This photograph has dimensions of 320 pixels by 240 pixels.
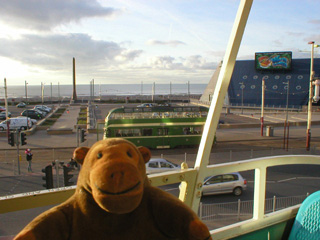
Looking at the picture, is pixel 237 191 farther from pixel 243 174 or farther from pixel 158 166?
pixel 158 166

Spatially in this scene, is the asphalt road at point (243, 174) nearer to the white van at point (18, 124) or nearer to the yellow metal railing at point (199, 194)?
the white van at point (18, 124)

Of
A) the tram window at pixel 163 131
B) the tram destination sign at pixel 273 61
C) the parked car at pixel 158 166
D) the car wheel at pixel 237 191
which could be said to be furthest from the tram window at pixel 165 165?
the tram destination sign at pixel 273 61

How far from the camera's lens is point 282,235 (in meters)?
4.01

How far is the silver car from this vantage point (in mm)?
11195

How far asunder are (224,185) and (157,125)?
9.19 m

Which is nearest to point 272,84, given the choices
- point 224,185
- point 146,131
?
point 146,131

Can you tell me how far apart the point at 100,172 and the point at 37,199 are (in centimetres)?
96

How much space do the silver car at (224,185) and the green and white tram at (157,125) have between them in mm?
8936

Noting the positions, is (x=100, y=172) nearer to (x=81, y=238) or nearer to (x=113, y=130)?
(x=81, y=238)

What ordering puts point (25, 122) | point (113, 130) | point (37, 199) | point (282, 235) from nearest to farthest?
point (37, 199) < point (282, 235) < point (113, 130) < point (25, 122)

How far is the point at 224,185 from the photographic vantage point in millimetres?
11422

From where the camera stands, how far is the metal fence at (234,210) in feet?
28.3

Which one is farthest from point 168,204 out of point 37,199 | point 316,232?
point 316,232

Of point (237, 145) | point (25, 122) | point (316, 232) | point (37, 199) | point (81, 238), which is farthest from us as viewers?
point (25, 122)
